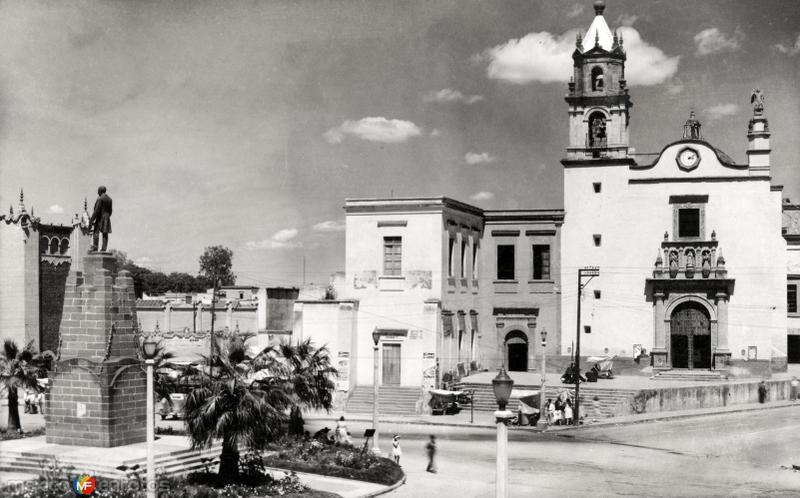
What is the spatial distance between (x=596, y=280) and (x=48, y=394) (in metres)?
27.3

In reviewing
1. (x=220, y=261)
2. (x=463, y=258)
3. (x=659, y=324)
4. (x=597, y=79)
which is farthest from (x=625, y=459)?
(x=220, y=261)

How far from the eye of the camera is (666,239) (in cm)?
4153

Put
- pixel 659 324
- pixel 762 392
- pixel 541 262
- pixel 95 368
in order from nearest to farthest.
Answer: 1. pixel 95 368
2. pixel 762 392
3. pixel 659 324
4. pixel 541 262

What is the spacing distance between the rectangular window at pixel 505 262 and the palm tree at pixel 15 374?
74.1ft

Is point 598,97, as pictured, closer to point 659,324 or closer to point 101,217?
point 659,324

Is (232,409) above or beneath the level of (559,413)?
above

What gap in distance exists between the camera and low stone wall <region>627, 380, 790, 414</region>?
36.0 metres

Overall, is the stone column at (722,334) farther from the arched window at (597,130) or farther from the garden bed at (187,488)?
the garden bed at (187,488)

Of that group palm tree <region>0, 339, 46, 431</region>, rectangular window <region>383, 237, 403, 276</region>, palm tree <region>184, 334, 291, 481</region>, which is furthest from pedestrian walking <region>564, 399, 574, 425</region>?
palm tree <region>0, 339, 46, 431</region>

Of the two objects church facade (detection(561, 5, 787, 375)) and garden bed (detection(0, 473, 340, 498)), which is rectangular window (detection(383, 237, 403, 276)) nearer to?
church facade (detection(561, 5, 787, 375))

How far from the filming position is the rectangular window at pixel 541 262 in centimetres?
4312

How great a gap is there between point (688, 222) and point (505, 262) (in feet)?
29.0

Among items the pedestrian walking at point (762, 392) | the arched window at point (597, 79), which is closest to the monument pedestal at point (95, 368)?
the arched window at point (597, 79)

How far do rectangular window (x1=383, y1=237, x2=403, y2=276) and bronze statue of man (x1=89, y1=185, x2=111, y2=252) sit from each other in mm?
18068
